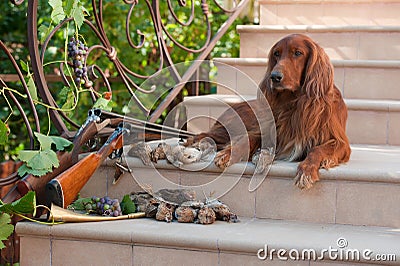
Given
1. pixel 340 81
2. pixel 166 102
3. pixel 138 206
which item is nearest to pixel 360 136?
pixel 340 81

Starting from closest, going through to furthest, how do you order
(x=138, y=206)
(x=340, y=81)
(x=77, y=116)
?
1. (x=138, y=206)
2. (x=340, y=81)
3. (x=77, y=116)

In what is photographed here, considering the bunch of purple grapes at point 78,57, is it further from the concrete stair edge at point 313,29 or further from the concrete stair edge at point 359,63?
the concrete stair edge at point 313,29

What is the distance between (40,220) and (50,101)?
0.48 m

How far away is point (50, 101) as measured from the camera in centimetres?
251

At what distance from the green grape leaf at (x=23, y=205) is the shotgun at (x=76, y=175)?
89 mm

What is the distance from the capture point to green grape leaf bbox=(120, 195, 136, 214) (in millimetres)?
2453

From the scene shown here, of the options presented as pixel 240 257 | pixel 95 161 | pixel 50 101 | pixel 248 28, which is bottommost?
pixel 240 257

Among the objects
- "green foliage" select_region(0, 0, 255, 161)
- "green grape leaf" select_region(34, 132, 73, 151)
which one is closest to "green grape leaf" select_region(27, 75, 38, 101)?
"green grape leaf" select_region(34, 132, 73, 151)

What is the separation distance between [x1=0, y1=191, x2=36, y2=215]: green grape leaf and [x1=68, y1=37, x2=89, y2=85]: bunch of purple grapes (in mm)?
612

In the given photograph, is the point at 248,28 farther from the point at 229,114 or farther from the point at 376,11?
the point at 229,114

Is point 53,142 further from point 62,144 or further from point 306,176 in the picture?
point 306,176

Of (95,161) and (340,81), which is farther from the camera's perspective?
(340,81)

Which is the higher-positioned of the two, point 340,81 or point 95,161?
point 340,81

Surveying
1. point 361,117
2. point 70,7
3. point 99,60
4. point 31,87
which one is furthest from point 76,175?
point 99,60
